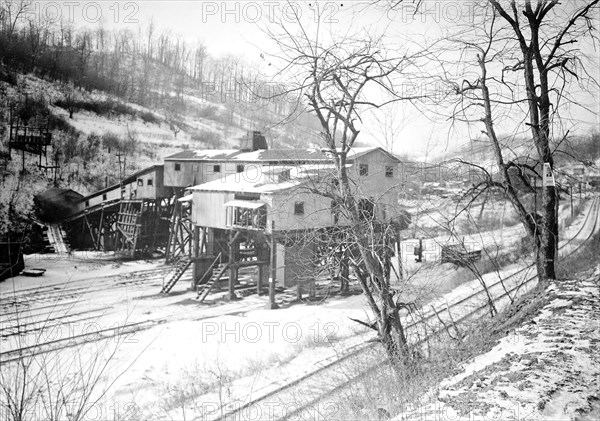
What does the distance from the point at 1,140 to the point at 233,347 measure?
96.8 feet

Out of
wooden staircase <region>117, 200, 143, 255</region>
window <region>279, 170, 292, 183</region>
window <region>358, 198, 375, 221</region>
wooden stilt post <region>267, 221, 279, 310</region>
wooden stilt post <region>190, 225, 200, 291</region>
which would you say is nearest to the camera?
window <region>358, 198, 375, 221</region>

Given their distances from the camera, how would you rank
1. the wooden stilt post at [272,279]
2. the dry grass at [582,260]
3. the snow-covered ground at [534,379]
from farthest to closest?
the wooden stilt post at [272,279] < the dry grass at [582,260] < the snow-covered ground at [534,379]

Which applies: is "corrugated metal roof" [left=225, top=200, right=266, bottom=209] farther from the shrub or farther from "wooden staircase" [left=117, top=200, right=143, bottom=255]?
the shrub

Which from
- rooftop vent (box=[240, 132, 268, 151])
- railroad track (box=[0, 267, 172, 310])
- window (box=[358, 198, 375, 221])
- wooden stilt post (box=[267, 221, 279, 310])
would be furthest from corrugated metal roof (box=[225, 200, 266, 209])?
rooftop vent (box=[240, 132, 268, 151])

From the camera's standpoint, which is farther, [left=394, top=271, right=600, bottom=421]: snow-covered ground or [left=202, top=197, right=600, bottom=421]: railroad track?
[left=202, top=197, right=600, bottom=421]: railroad track

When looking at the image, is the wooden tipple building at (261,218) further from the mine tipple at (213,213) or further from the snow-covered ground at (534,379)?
the snow-covered ground at (534,379)

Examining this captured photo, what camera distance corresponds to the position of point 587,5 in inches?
264

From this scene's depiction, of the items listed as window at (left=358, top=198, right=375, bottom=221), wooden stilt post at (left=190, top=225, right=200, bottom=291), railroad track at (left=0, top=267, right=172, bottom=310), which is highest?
window at (left=358, top=198, right=375, bottom=221)

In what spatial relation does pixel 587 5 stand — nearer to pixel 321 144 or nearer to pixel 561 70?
pixel 561 70

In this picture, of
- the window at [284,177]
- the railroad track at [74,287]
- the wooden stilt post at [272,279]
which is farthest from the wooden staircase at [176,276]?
the window at [284,177]

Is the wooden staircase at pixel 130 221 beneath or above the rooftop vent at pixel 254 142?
beneath

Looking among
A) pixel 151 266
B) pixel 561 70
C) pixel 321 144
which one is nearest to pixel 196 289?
pixel 151 266

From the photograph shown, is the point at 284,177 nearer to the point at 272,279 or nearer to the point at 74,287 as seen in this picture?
the point at 272,279

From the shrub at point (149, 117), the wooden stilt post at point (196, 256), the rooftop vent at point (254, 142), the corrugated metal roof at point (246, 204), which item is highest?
the shrub at point (149, 117)
